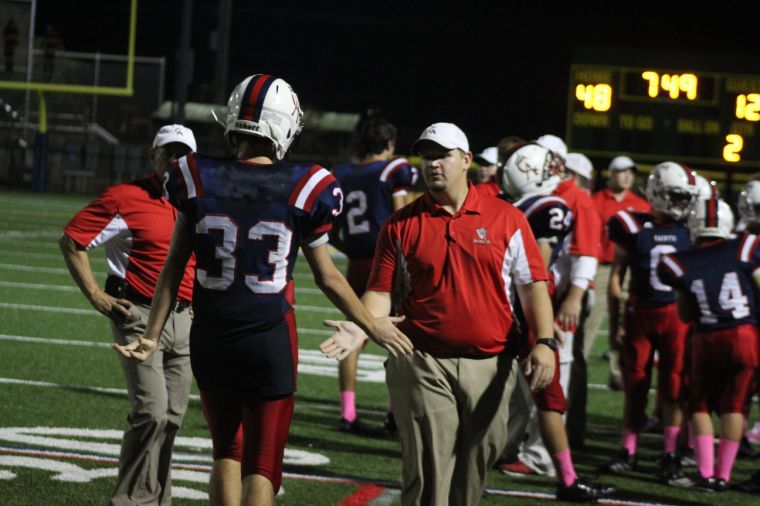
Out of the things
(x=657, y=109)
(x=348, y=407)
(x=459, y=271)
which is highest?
(x=657, y=109)

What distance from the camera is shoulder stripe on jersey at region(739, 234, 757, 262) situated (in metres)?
7.49

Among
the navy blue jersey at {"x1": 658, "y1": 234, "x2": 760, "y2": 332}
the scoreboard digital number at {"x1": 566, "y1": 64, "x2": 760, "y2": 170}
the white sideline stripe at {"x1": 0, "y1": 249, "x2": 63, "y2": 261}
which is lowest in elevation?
the white sideline stripe at {"x1": 0, "y1": 249, "x2": 63, "y2": 261}

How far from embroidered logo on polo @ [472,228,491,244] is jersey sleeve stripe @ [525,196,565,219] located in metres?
1.69

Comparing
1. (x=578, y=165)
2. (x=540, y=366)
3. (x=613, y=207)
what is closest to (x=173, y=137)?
(x=540, y=366)

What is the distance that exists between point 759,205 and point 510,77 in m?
39.6

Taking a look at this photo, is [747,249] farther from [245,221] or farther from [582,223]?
[245,221]

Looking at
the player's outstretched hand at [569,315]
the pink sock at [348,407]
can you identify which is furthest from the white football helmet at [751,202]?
the pink sock at [348,407]

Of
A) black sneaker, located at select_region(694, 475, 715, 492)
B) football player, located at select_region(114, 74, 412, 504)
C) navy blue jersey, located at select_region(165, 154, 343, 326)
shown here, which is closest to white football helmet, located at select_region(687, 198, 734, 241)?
black sneaker, located at select_region(694, 475, 715, 492)

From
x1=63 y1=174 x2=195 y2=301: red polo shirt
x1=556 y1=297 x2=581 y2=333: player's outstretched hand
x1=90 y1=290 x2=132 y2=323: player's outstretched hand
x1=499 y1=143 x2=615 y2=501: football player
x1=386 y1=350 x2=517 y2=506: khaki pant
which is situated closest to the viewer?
x1=386 y1=350 x2=517 y2=506: khaki pant

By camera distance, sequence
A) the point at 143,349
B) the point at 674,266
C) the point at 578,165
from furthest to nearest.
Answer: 1. the point at 578,165
2. the point at 674,266
3. the point at 143,349

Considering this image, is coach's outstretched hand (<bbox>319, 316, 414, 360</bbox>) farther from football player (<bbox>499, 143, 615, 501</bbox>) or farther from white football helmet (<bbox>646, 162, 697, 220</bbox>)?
white football helmet (<bbox>646, 162, 697, 220</bbox>)

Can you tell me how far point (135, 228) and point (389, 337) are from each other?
176cm

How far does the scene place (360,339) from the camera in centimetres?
477

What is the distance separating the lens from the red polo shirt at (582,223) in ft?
25.5
